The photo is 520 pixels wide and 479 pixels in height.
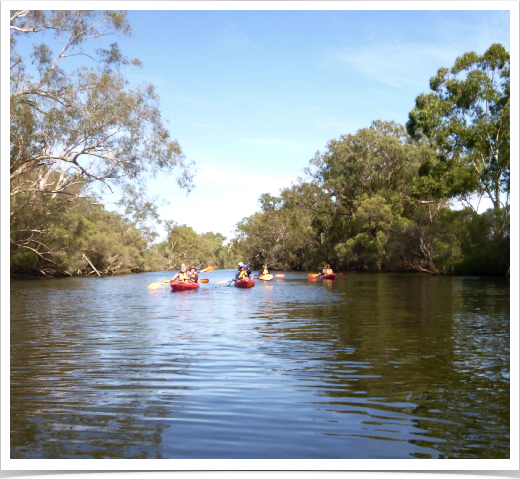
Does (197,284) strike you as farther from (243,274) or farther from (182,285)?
(243,274)

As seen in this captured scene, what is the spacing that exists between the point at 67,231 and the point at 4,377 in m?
41.5

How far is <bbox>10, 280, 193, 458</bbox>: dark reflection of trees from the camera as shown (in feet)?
13.9

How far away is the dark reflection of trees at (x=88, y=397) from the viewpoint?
4.25 m

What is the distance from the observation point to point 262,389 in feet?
19.6

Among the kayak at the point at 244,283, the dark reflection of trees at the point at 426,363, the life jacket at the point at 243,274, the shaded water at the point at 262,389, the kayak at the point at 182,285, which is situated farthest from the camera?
the life jacket at the point at 243,274

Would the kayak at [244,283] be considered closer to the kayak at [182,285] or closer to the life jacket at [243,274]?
the life jacket at [243,274]

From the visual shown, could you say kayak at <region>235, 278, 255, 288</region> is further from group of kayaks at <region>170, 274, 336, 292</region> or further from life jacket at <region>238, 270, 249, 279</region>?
life jacket at <region>238, 270, 249, 279</region>

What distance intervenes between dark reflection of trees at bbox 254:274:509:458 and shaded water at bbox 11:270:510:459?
0.08ft

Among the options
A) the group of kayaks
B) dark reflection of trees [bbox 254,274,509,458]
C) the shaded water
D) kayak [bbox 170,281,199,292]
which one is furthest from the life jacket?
the shaded water

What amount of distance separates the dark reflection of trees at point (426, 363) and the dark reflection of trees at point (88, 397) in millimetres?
1971

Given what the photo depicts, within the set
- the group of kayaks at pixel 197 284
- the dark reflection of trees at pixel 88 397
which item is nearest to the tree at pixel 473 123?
the group of kayaks at pixel 197 284

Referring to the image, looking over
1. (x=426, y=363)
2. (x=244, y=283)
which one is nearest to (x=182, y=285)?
(x=244, y=283)

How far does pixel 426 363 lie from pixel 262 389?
8.94 feet

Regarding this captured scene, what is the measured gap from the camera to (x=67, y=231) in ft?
144
